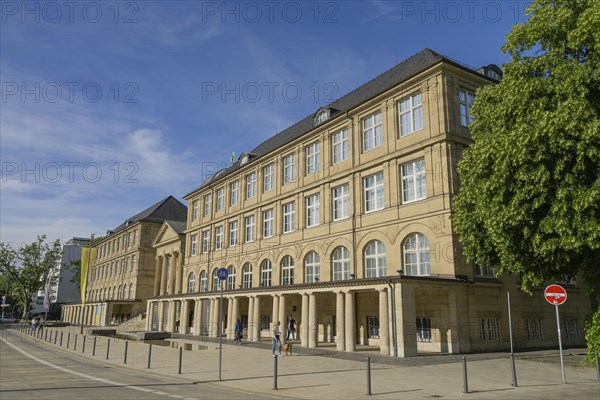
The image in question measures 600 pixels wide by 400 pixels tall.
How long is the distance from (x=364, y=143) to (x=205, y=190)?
27099mm

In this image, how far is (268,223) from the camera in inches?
1642

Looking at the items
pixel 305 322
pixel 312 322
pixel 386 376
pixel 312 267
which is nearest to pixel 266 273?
pixel 312 267

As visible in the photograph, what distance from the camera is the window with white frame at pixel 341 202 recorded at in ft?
107

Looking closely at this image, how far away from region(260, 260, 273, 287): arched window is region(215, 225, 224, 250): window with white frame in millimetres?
9118

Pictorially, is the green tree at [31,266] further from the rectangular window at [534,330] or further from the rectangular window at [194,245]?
the rectangular window at [534,330]

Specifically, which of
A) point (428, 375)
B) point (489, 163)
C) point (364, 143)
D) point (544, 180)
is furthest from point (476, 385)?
point (364, 143)

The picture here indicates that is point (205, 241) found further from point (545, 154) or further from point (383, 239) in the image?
point (545, 154)

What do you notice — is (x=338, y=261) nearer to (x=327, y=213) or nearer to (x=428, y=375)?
(x=327, y=213)

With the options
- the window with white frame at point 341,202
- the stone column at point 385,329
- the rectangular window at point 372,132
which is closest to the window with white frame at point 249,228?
the window with white frame at point 341,202

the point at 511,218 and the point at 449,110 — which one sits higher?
the point at 449,110

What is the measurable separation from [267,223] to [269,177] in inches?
168

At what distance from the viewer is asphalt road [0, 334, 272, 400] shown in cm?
1186

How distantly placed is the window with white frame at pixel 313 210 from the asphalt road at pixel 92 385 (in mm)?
19239

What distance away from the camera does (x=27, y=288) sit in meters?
85.3
